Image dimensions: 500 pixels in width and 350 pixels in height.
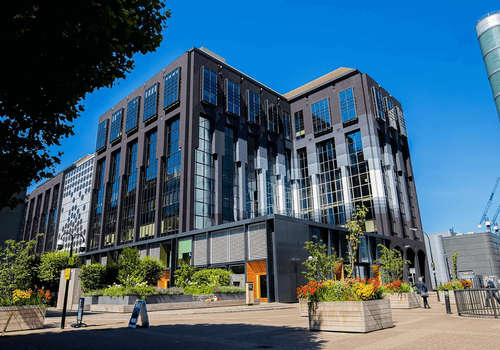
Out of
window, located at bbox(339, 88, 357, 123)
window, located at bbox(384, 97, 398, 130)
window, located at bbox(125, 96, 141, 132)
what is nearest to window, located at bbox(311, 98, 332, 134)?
window, located at bbox(339, 88, 357, 123)

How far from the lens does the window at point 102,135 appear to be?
70.6 metres

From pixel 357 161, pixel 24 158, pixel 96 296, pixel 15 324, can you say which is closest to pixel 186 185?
pixel 96 296

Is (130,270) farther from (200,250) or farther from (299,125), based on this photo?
(299,125)

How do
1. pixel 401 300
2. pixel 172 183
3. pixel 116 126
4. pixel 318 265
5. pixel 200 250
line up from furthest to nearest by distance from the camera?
1. pixel 116 126
2. pixel 172 183
3. pixel 200 250
4. pixel 318 265
5. pixel 401 300

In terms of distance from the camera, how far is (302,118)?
71125 mm

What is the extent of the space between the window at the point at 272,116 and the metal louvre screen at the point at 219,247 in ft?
95.3

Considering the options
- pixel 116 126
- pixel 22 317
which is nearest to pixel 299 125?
pixel 116 126

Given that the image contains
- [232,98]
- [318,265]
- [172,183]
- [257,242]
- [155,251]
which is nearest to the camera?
[318,265]

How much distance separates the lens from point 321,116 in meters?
68.4

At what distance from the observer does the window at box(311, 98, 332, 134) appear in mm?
67481

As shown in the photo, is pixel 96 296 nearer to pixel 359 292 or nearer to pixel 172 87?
pixel 359 292

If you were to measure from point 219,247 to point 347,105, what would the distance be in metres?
39.3

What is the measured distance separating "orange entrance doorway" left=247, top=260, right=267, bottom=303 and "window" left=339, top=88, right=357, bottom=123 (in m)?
38.1

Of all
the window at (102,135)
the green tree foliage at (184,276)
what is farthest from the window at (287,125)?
the green tree foliage at (184,276)
